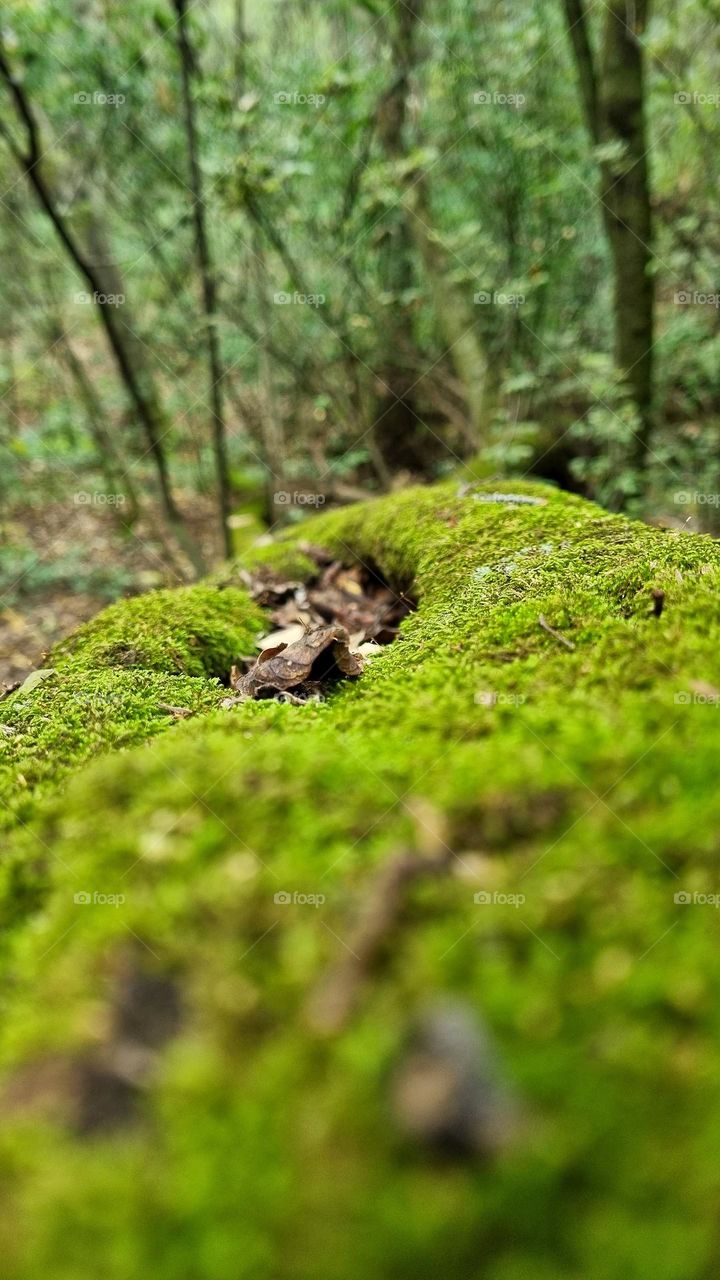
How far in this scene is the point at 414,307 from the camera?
32.1 ft

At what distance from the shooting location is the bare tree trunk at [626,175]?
228 inches

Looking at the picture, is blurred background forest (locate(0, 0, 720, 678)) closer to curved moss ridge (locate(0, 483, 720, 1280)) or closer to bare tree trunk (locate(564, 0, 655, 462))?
bare tree trunk (locate(564, 0, 655, 462))

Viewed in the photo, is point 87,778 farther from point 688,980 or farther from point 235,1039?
point 688,980

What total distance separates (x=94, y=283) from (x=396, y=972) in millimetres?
6274

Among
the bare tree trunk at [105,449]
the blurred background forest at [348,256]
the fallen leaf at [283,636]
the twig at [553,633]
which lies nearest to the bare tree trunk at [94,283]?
the blurred background forest at [348,256]

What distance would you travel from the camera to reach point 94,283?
5.86 meters

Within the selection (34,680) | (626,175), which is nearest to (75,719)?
(34,680)

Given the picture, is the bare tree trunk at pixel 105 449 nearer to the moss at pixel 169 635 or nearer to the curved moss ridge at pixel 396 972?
the moss at pixel 169 635

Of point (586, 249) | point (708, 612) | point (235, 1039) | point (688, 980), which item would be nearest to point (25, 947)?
point (235, 1039)

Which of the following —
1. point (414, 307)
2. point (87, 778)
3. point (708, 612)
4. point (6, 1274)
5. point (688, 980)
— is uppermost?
point (414, 307)

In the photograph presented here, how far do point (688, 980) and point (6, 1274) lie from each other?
95 centimetres

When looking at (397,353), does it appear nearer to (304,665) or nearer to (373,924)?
(304,665)

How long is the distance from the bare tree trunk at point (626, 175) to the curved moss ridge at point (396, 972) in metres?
5.44

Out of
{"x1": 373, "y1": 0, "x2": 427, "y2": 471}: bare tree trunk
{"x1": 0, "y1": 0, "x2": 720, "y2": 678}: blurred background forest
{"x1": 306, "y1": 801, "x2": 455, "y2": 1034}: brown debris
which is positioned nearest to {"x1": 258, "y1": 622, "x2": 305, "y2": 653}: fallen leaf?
{"x1": 306, "y1": 801, "x2": 455, "y2": 1034}: brown debris
